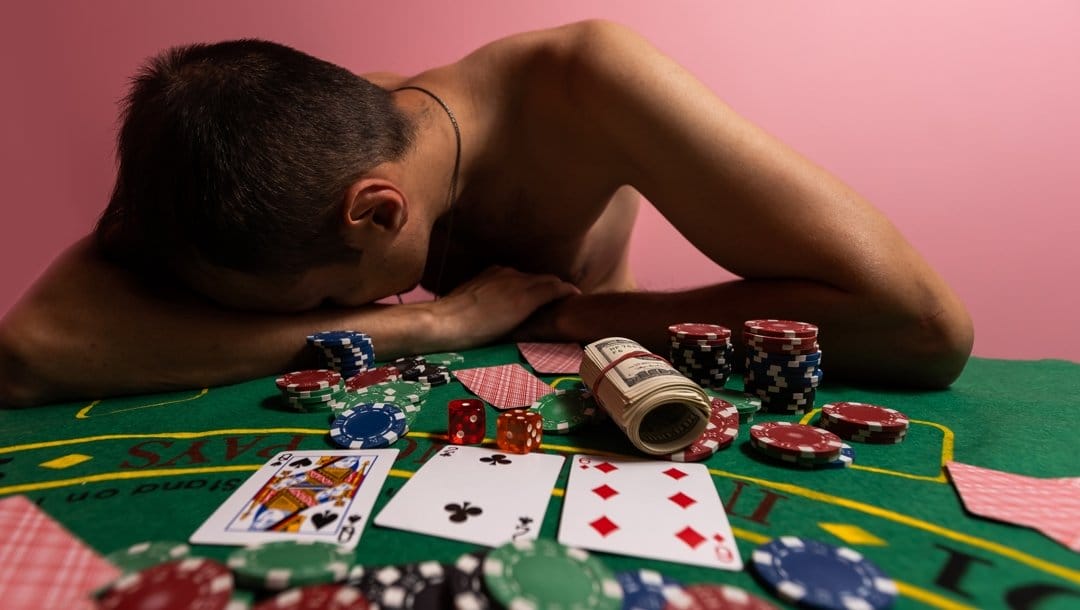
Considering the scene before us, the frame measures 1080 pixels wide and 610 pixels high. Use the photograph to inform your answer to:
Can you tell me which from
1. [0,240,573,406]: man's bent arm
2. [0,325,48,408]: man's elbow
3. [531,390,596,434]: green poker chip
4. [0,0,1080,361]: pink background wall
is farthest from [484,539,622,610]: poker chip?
[0,0,1080,361]: pink background wall

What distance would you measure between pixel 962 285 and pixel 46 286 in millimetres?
3816

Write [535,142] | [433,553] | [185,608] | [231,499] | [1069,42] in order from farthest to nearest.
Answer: [1069,42]
[535,142]
[231,499]
[433,553]
[185,608]

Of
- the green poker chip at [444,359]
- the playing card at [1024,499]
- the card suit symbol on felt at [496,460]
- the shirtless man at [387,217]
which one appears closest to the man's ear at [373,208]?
the shirtless man at [387,217]

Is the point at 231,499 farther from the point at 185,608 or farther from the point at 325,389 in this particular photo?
the point at 325,389

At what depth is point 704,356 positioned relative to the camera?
1.41 meters

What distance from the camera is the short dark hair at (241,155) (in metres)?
1.28

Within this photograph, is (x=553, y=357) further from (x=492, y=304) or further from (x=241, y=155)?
(x=241, y=155)

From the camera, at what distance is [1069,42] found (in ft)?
8.97

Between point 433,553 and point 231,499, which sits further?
point 231,499

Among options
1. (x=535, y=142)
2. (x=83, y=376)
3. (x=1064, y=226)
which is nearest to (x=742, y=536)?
(x=535, y=142)

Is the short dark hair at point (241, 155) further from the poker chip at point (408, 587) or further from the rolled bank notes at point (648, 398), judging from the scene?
the poker chip at point (408, 587)

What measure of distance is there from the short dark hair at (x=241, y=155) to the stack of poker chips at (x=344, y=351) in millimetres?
220

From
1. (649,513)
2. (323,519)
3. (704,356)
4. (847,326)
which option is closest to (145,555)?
(323,519)

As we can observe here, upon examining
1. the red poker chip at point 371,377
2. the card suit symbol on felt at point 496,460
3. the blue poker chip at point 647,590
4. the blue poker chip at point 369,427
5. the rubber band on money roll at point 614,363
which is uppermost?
the rubber band on money roll at point 614,363
